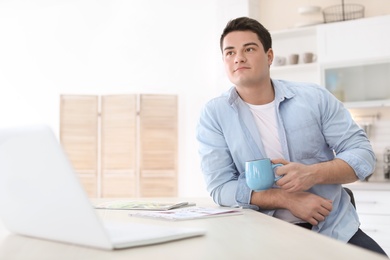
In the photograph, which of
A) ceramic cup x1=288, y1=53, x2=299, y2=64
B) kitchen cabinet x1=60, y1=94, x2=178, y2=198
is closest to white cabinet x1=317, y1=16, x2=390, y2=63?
ceramic cup x1=288, y1=53, x2=299, y2=64

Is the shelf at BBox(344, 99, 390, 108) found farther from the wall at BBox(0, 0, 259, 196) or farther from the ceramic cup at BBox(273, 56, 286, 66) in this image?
the wall at BBox(0, 0, 259, 196)

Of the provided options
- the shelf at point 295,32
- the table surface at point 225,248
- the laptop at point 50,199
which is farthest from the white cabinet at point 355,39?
the laptop at point 50,199

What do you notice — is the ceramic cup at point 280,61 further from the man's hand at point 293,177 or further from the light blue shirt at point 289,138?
the man's hand at point 293,177

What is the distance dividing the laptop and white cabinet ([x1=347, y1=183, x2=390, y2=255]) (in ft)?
10.6

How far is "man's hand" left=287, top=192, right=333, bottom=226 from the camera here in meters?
1.79

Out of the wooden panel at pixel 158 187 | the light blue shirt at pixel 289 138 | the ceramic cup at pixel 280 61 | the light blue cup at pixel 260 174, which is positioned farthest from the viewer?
the wooden panel at pixel 158 187

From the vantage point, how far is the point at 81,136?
5.84 meters

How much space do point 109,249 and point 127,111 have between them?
4910 millimetres

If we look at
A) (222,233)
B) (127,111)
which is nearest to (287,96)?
(222,233)

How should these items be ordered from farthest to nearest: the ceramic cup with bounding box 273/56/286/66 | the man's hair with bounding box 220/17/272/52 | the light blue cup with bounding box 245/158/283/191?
the ceramic cup with bounding box 273/56/286/66
the man's hair with bounding box 220/17/272/52
the light blue cup with bounding box 245/158/283/191

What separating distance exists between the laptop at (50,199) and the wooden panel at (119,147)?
15.1 ft

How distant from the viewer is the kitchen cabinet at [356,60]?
4.55 metres

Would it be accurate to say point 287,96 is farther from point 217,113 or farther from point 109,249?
point 109,249

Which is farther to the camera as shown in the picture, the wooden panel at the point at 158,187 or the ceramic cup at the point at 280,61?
the wooden panel at the point at 158,187
